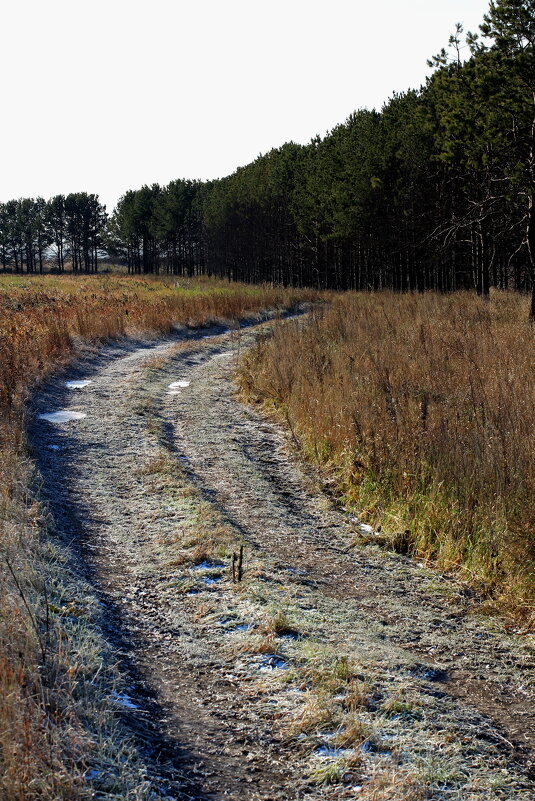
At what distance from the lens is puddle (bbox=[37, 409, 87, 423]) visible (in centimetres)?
892

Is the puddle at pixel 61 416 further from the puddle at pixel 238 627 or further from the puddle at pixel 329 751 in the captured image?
the puddle at pixel 329 751

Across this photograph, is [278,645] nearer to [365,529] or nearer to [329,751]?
[329,751]

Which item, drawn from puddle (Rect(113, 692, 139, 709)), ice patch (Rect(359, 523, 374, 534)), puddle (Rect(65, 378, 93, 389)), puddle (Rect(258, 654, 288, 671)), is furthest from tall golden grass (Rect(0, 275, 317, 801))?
ice patch (Rect(359, 523, 374, 534))

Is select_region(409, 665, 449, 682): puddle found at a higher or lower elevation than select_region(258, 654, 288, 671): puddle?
lower

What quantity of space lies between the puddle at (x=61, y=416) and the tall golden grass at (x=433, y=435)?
8.95 ft

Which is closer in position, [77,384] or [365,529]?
[365,529]

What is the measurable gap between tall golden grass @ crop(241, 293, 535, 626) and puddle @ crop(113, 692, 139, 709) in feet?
7.85

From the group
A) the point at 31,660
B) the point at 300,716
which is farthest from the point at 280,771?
the point at 31,660

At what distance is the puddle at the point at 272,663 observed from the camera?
3536 millimetres

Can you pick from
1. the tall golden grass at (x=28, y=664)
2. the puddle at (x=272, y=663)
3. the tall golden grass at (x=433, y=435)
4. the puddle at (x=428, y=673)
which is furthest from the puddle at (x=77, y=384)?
the puddle at (x=428, y=673)

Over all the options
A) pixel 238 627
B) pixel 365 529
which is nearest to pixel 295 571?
pixel 238 627

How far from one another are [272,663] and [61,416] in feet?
20.7

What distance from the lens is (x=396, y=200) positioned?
3344 centimetres

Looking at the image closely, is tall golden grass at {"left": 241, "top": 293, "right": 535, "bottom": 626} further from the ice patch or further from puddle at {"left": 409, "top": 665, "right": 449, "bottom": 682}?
puddle at {"left": 409, "top": 665, "right": 449, "bottom": 682}
